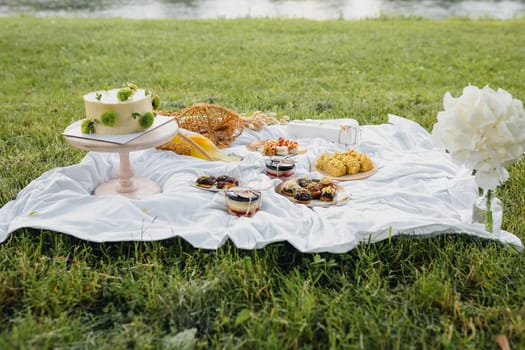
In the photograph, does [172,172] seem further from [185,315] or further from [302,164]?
[185,315]

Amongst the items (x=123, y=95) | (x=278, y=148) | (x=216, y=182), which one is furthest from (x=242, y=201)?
(x=278, y=148)

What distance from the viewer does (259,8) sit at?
1830cm

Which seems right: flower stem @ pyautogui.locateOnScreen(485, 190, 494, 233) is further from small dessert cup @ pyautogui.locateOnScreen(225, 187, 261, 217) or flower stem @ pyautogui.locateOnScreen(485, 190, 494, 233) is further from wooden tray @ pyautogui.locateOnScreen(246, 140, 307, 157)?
wooden tray @ pyautogui.locateOnScreen(246, 140, 307, 157)

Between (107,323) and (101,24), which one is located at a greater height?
(101,24)

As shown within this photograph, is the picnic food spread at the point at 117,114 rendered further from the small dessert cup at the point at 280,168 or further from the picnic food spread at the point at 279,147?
the picnic food spread at the point at 279,147

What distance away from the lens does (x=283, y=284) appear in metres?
2.81

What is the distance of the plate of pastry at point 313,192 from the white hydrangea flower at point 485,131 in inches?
36.5

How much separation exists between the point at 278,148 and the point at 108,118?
1.51m

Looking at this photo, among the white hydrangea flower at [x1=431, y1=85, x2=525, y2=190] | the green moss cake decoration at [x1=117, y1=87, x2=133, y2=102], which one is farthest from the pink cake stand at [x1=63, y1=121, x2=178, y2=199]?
the white hydrangea flower at [x1=431, y1=85, x2=525, y2=190]

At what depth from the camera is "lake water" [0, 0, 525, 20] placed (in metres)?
16.5

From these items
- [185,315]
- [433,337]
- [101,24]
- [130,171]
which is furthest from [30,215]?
[101,24]

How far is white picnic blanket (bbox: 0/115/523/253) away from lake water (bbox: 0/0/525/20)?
41.5 ft

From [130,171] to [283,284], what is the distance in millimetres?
1562

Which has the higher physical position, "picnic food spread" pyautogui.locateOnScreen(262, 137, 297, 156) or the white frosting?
the white frosting
